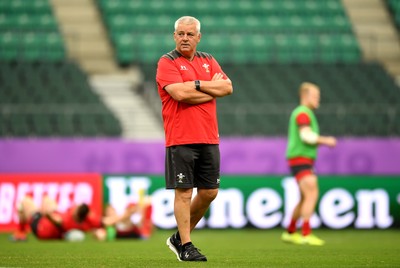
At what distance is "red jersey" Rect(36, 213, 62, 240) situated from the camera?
44.4 feet

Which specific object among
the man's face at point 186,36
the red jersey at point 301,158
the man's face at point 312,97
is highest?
the man's face at point 186,36

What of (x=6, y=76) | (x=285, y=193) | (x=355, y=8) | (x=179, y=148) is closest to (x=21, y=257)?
(x=179, y=148)

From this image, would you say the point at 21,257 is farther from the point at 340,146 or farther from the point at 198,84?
the point at 340,146

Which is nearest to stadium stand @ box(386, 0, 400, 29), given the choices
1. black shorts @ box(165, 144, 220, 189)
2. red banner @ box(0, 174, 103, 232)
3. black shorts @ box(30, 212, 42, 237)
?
red banner @ box(0, 174, 103, 232)

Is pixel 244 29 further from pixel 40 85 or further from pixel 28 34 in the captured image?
pixel 40 85

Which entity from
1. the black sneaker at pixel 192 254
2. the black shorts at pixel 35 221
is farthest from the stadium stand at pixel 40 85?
the black sneaker at pixel 192 254

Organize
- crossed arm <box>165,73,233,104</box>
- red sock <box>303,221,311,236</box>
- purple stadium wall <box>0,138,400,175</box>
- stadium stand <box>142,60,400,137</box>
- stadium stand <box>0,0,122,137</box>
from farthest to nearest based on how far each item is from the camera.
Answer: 1. stadium stand <box>142,60,400,137</box>
2. stadium stand <box>0,0,122,137</box>
3. purple stadium wall <box>0,138,400,175</box>
4. red sock <box>303,221,311,236</box>
5. crossed arm <box>165,73,233,104</box>

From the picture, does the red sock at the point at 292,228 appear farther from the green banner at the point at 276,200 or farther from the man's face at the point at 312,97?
the green banner at the point at 276,200

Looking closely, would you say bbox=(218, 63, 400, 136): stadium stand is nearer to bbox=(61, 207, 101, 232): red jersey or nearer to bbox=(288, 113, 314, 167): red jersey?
bbox=(61, 207, 101, 232): red jersey

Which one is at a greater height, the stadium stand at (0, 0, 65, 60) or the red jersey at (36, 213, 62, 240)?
the stadium stand at (0, 0, 65, 60)

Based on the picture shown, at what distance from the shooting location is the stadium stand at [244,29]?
24125 millimetres

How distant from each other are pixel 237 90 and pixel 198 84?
13.7 m

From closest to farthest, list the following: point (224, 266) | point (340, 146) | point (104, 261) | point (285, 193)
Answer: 1. point (224, 266)
2. point (104, 261)
3. point (285, 193)
4. point (340, 146)

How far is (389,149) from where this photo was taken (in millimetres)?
19422
